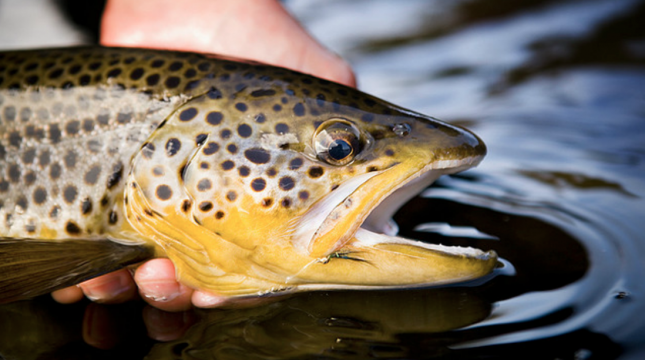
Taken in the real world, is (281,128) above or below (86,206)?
above

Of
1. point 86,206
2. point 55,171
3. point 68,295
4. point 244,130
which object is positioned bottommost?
point 68,295

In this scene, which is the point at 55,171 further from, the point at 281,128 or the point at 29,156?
the point at 281,128

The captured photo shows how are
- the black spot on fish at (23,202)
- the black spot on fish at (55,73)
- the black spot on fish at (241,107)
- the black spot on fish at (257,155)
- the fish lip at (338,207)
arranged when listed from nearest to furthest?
the fish lip at (338,207) < the black spot on fish at (257,155) < the black spot on fish at (241,107) < the black spot on fish at (23,202) < the black spot on fish at (55,73)

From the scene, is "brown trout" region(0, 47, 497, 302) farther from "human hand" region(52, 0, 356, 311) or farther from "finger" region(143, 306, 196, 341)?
"human hand" region(52, 0, 356, 311)

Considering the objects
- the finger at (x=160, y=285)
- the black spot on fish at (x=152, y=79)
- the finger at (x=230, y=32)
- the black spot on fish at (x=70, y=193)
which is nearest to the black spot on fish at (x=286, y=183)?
the finger at (x=160, y=285)

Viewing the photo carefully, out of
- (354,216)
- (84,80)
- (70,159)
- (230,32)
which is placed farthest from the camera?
(230,32)

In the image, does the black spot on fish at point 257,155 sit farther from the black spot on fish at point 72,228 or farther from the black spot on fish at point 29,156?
the black spot on fish at point 29,156

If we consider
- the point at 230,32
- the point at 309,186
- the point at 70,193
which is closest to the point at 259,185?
the point at 309,186

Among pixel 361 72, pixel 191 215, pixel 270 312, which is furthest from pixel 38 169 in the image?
pixel 361 72
